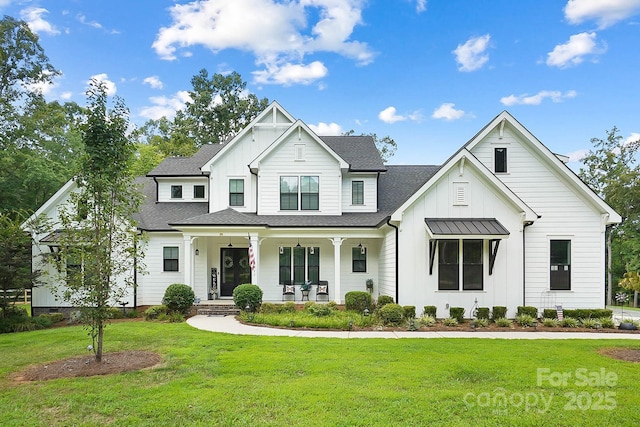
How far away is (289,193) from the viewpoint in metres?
17.8

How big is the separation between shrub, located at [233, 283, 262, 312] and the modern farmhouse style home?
1.05 meters

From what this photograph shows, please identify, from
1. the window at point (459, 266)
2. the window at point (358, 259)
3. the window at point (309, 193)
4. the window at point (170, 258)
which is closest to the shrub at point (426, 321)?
the window at point (459, 266)

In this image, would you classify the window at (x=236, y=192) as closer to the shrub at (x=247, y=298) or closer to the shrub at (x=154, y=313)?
the shrub at (x=247, y=298)

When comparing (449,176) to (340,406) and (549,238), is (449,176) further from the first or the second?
(340,406)

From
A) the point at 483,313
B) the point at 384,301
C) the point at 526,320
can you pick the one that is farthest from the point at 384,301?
the point at 526,320

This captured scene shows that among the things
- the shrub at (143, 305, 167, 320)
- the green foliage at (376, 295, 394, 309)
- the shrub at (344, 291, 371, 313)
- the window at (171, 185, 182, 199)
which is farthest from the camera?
the window at (171, 185, 182, 199)

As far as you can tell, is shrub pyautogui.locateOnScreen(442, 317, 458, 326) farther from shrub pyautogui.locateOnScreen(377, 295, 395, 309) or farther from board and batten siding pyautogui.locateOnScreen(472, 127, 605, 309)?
board and batten siding pyautogui.locateOnScreen(472, 127, 605, 309)

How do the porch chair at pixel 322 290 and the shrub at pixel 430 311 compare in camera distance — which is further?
the porch chair at pixel 322 290

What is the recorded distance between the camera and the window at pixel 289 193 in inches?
699

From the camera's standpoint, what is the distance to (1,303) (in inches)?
555

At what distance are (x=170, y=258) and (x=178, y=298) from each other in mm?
3109

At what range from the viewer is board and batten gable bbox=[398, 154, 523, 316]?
1353 cm

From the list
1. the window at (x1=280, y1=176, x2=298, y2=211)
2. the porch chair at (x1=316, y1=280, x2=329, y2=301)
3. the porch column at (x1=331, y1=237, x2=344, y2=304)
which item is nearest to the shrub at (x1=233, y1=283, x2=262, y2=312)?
the porch chair at (x1=316, y1=280, x2=329, y2=301)

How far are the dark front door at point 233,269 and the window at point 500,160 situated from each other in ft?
36.6
